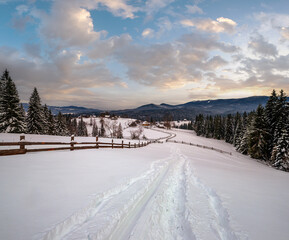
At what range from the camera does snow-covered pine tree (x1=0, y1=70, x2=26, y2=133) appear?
24.2 metres

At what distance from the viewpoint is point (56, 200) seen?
3.91m

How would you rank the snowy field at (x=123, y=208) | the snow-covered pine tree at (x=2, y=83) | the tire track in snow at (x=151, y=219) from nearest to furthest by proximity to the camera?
the snowy field at (x=123, y=208) → the tire track in snow at (x=151, y=219) → the snow-covered pine tree at (x=2, y=83)

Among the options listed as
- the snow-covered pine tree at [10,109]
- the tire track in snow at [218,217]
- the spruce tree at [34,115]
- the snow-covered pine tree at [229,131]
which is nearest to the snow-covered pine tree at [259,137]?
the tire track in snow at [218,217]

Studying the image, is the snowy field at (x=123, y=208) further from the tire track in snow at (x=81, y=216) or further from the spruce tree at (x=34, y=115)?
the spruce tree at (x=34, y=115)

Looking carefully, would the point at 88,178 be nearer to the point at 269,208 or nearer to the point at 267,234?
the point at 267,234

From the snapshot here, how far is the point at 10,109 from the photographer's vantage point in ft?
80.2

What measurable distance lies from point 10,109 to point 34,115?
658cm

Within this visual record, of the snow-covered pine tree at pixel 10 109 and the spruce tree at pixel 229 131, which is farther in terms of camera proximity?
the spruce tree at pixel 229 131

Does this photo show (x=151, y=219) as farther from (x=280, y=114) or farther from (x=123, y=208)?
(x=280, y=114)

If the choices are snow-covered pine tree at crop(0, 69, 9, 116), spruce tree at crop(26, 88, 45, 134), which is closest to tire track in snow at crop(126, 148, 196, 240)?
snow-covered pine tree at crop(0, 69, 9, 116)

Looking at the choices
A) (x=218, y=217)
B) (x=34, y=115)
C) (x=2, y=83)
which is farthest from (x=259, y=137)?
(x=2, y=83)

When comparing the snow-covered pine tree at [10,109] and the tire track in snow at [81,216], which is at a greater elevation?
the snow-covered pine tree at [10,109]

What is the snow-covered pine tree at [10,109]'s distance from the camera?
24234 mm

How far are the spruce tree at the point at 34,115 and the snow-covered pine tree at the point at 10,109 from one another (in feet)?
15.7
